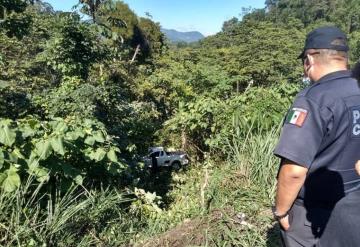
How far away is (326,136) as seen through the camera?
2029 mm

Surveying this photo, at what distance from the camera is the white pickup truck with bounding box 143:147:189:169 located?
8.49 meters

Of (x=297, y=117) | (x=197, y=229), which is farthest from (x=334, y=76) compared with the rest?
(x=197, y=229)

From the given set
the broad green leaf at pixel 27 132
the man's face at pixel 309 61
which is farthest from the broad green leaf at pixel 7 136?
the man's face at pixel 309 61

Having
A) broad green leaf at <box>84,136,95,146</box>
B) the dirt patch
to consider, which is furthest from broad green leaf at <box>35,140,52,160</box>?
the dirt patch

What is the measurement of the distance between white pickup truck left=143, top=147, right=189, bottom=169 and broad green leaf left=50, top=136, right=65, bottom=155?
4733 millimetres

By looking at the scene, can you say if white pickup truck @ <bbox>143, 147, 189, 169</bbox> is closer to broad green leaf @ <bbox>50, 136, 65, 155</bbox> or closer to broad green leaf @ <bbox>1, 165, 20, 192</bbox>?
broad green leaf @ <bbox>50, 136, 65, 155</bbox>

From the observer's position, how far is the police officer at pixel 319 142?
1987 mm

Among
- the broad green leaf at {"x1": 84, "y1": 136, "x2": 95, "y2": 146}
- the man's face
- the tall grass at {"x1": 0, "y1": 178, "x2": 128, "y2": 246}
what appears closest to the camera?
the man's face

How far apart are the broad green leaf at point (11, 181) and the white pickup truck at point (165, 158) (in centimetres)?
495

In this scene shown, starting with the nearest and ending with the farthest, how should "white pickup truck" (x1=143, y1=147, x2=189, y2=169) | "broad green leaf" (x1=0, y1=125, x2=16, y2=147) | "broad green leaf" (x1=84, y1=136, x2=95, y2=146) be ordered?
1. "broad green leaf" (x1=0, y1=125, x2=16, y2=147)
2. "broad green leaf" (x1=84, y1=136, x2=95, y2=146)
3. "white pickup truck" (x1=143, y1=147, x2=189, y2=169)

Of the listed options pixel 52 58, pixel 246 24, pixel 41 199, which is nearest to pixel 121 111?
pixel 52 58

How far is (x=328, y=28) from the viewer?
6.98 ft

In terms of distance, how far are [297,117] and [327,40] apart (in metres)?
0.40

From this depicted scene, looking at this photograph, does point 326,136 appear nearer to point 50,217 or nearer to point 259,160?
point 50,217
